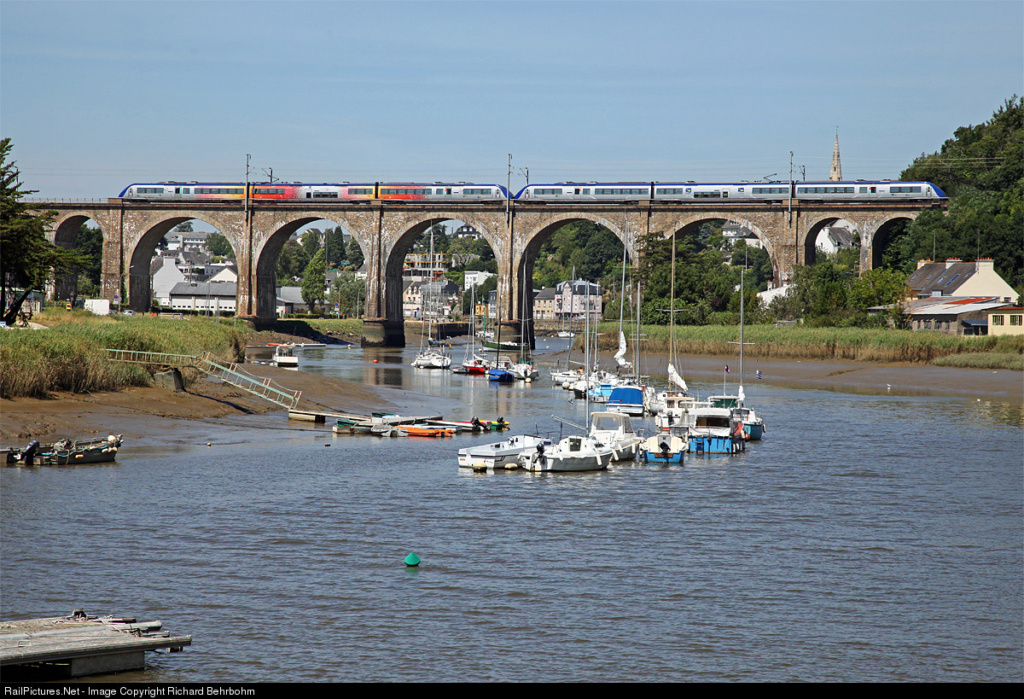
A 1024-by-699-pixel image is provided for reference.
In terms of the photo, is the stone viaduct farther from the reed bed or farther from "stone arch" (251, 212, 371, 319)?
the reed bed

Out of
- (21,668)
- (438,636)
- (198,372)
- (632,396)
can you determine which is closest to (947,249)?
(632,396)

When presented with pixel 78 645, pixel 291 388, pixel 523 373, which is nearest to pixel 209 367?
pixel 291 388

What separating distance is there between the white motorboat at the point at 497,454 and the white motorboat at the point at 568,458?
0.88 feet

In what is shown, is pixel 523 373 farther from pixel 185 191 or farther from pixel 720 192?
pixel 185 191

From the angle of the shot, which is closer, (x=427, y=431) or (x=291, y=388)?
(x=427, y=431)

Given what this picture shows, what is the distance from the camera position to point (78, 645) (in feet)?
43.1

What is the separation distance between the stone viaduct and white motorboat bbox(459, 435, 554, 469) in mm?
62011

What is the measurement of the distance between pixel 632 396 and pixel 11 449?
95.2 ft

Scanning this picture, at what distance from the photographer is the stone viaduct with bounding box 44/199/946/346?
307ft

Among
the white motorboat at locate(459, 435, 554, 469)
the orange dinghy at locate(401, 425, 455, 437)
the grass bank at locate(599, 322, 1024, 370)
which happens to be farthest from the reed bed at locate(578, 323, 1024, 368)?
the white motorboat at locate(459, 435, 554, 469)

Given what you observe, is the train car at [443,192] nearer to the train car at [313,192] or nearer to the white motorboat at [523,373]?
the train car at [313,192]

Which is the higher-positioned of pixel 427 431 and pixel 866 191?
pixel 866 191

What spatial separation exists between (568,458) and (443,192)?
74227mm

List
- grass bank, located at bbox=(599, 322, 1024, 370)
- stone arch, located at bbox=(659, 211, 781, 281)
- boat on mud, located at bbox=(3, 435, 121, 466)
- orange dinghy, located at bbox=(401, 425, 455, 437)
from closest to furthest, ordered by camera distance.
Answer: boat on mud, located at bbox=(3, 435, 121, 466), orange dinghy, located at bbox=(401, 425, 455, 437), grass bank, located at bbox=(599, 322, 1024, 370), stone arch, located at bbox=(659, 211, 781, 281)
